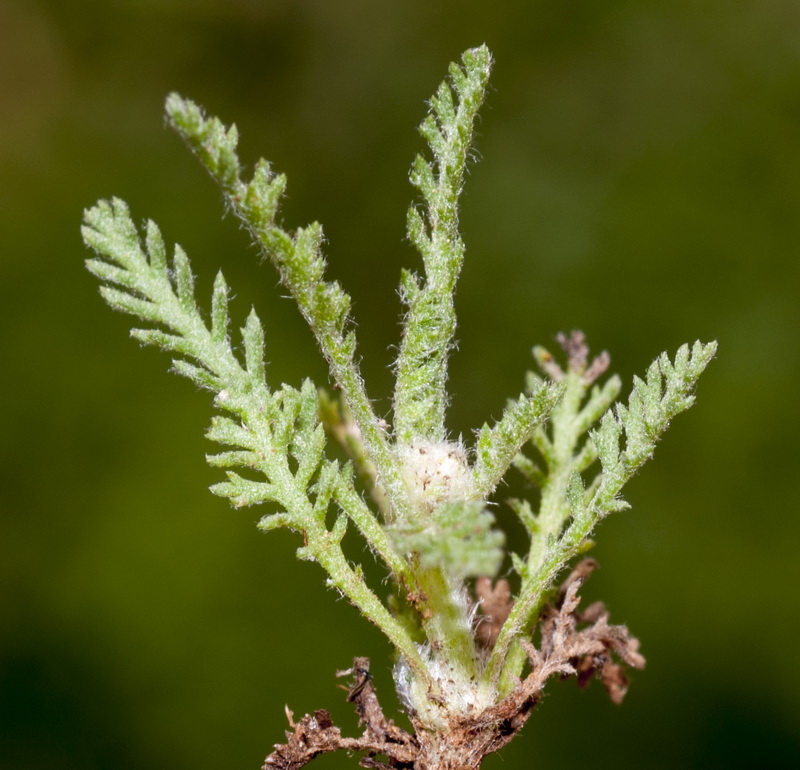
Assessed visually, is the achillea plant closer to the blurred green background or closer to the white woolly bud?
the white woolly bud

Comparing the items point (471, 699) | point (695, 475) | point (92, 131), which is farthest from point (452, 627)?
point (92, 131)

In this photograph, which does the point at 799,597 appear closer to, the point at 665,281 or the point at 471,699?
the point at 665,281

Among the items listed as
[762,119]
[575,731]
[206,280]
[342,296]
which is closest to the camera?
[342,296]

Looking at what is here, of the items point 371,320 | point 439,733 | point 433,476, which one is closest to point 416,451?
point 433,476

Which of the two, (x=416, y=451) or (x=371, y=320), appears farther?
(x=371, y=320)

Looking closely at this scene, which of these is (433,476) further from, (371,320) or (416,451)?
(371,320)

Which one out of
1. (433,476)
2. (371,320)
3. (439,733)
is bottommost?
(439,733)

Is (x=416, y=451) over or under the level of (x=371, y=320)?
under

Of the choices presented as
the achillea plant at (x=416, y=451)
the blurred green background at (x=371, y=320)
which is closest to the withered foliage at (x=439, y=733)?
the achillea plant at (x=416, y=451)
